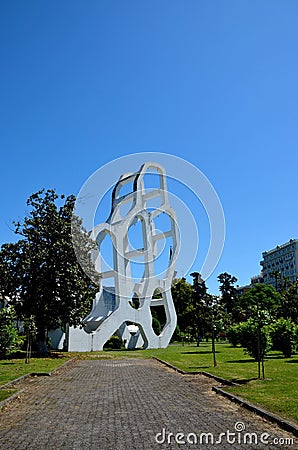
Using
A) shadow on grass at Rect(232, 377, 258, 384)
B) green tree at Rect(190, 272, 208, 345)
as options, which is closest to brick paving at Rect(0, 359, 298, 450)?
shadow on grass at Rect(232, 377, 258, 384)

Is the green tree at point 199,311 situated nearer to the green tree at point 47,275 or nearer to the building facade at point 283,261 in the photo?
the green tree at point 47,275

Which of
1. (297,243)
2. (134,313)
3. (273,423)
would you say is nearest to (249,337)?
(273,423)

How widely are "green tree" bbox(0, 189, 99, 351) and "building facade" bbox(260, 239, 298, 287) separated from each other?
78.1 meters

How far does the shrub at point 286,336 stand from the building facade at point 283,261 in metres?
76.6

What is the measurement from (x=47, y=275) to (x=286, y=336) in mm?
14758

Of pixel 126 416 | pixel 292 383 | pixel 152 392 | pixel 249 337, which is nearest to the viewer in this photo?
pixel 126 416

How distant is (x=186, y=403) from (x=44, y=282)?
18890 millimetres

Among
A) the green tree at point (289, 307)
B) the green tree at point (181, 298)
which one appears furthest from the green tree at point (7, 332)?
the green tree at point (181, 298)

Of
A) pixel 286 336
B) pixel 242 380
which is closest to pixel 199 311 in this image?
pixel 286 336

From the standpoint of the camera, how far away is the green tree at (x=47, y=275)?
27656 mm

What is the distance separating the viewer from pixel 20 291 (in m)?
28.2

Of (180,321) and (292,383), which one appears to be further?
(180,321)

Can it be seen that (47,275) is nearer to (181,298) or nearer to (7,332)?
(7,332)

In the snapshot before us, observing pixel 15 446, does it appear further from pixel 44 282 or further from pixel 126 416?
pixel 44 282
